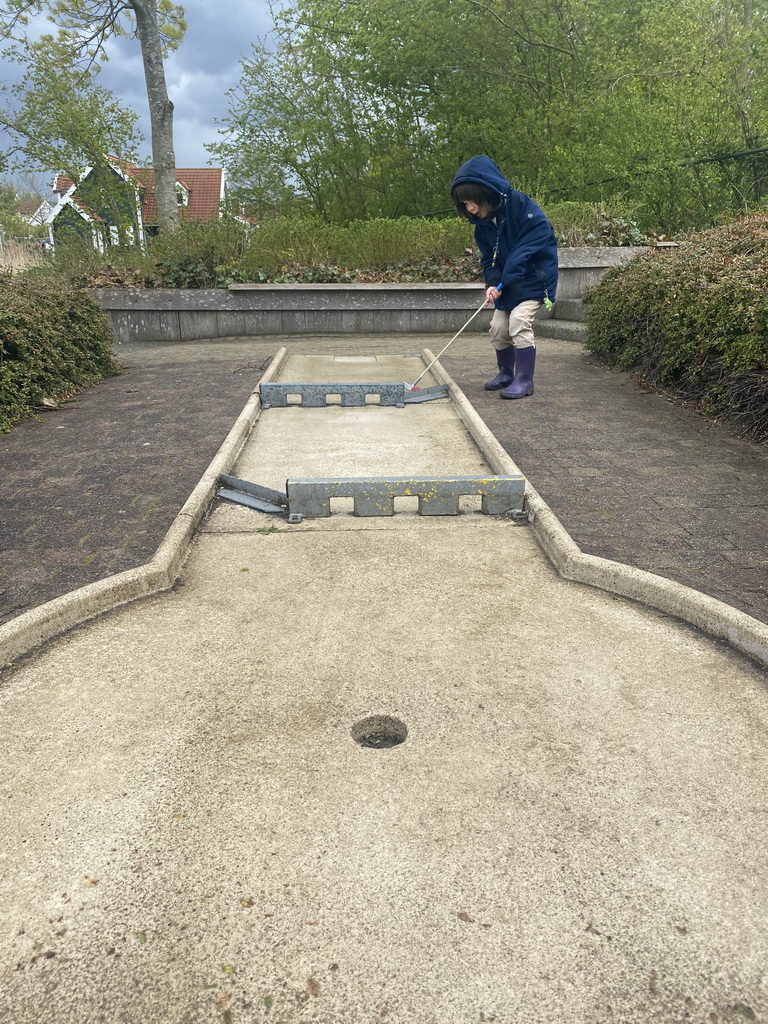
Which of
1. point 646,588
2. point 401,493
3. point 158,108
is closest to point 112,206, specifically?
point 158,108

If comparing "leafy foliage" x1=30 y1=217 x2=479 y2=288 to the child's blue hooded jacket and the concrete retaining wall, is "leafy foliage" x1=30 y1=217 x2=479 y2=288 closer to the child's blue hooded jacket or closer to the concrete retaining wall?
the concrete retaining wall

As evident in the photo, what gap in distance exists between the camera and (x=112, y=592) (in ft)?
10.3

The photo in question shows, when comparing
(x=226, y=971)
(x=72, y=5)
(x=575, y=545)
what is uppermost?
(x=72, y=5)

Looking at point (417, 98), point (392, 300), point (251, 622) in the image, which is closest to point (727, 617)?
point (251, 622)

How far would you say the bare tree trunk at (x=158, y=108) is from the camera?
14.5 metres

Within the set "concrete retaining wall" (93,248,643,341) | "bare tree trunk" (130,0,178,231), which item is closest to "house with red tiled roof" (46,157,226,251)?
"bare tree trunk" (130,0,178,231)

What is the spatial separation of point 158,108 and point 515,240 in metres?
11.6

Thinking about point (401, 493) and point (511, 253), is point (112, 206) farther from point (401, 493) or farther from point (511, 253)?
point (401, 493)

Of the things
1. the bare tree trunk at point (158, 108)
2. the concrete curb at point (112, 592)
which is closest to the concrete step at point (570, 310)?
the bare tree trunk at point (158, 108)

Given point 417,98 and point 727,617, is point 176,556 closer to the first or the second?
point 727,617

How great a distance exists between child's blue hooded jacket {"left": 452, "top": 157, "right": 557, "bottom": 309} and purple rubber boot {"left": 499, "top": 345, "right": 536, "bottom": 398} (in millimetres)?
468

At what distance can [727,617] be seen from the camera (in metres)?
2.83

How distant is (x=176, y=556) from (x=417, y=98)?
1576 cm

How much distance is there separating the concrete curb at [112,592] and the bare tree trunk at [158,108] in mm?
12377
